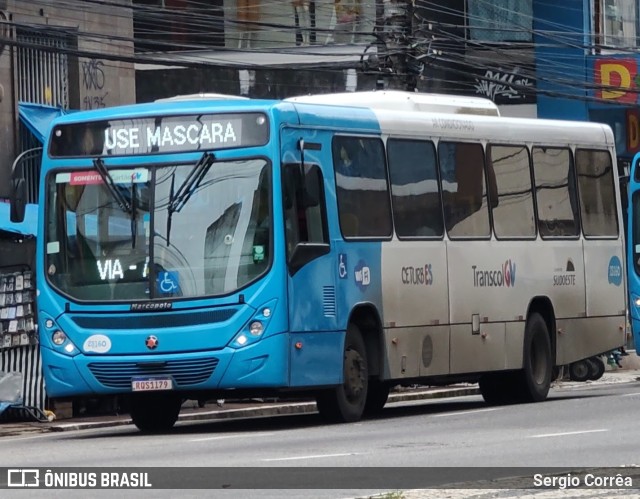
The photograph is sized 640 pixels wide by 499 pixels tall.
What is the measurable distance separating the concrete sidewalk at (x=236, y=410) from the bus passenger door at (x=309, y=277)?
461cm

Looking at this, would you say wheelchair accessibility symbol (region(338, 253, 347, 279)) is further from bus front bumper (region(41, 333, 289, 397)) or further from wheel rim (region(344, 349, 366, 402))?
bus front bumper (region(41, 333, 289, 397))

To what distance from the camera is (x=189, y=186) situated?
16594mm

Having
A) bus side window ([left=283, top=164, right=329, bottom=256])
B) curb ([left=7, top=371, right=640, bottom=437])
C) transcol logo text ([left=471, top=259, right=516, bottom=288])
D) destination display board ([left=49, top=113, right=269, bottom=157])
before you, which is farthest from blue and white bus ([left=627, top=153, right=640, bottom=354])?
destination display board ([left=49, top=113, right=269, bottom=157])

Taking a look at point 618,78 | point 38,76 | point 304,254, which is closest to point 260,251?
point 304,254

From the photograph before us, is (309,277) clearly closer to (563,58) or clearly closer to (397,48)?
(397,48)

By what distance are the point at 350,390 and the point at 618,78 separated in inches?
925

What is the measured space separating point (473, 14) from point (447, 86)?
1785 mm

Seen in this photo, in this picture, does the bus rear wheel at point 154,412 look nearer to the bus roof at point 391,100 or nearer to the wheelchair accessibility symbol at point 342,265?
the wheelchair accessibility symbol at point 342,265

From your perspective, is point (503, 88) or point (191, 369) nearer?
point (191, 369)

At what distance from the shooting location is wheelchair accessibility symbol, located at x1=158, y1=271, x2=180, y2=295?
651 inches

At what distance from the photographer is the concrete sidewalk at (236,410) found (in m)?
20.6

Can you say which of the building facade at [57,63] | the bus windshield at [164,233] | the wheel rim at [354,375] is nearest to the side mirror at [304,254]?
the bus windshield at [164,233]

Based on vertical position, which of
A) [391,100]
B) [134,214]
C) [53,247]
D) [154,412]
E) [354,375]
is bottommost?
[154,412]

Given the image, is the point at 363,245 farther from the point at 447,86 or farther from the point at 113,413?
the point at 447,86
